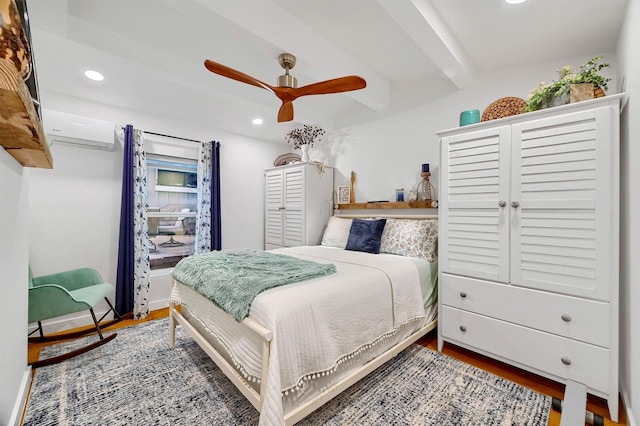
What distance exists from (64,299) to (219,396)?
1468 millimetres

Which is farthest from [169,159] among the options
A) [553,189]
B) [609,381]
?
[609,381]

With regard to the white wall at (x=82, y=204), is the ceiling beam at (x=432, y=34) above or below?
above

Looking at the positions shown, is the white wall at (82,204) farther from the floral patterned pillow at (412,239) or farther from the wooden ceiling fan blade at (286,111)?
the floral patterned pillow at (412,239)

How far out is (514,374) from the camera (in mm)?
2041

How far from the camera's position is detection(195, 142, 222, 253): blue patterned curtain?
12.2 feet

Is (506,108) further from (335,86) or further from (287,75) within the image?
(287,75)

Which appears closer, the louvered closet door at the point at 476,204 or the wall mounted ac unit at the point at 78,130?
the louvered closet door at the point at 476,204

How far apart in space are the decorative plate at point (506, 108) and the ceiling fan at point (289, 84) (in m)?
1.08

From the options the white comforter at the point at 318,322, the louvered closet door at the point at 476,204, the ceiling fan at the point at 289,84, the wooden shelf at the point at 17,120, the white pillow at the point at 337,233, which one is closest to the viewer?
the wooden shelf at the point at 17,120

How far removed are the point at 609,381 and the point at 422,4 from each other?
2633mm

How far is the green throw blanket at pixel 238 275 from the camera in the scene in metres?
1.55

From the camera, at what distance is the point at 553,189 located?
1809 millimetres

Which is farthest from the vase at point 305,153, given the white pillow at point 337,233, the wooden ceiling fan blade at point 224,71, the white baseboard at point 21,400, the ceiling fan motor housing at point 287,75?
the white baseboard at point 21,400

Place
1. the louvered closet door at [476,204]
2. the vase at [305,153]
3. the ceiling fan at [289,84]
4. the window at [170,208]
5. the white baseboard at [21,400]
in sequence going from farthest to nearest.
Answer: the vase at [305,153], the window at [170,208], the louvered closet door at [476,204], the ceiling fan at [289,84], the white baseboard at [21,400]
